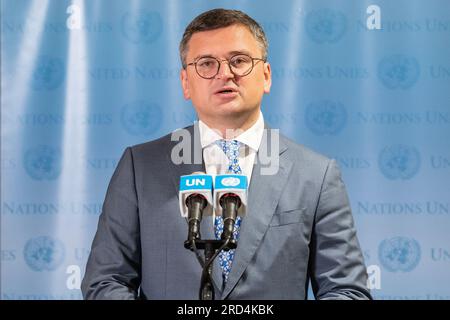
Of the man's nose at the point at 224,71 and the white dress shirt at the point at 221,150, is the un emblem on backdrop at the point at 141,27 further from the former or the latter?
the man's nose at the point at 224,71

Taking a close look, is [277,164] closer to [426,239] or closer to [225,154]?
[225,154]

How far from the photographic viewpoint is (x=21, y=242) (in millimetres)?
4012

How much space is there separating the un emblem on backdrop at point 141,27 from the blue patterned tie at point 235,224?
1.66m

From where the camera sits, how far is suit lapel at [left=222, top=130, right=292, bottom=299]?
2344 mm

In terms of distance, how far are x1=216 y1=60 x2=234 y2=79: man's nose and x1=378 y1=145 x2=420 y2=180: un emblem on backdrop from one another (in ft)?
5.52

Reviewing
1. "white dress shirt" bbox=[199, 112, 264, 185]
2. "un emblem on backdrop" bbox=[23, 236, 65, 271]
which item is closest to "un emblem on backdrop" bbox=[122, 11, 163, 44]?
"un emblem on backdrop" bbox=[23, 236, 65, 271]

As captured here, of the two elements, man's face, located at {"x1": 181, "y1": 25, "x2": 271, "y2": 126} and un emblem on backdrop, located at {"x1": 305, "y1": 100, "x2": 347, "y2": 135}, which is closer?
man's face, located at {"x1": 181, "y1": 25, "x2": 271, "y2": 126}

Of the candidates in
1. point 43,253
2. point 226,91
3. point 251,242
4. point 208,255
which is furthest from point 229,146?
point 43,253

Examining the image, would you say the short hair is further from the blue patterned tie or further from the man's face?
the blue patterned tie

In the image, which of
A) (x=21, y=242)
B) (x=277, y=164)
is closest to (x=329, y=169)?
(x=277, y=164)

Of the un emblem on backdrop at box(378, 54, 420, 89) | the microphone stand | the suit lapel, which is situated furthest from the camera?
the un emblem on backdrop at box(378, 54, 420, 89)

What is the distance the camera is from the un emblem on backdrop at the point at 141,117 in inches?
159

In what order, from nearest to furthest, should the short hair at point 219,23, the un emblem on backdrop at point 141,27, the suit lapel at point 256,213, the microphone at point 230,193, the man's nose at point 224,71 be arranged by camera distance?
the microphone at point 230,193, the suit lapel at point 256,213, the man's nose at point 224,71, the short hair at point 219,23, the un emblem on backdrop at point 141,27

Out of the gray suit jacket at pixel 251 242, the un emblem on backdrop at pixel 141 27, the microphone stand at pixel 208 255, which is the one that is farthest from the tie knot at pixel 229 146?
the un emblem on backdrop at pixel 141 27
